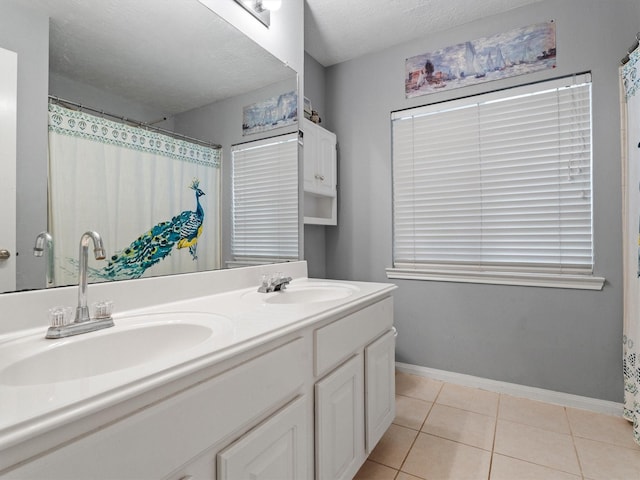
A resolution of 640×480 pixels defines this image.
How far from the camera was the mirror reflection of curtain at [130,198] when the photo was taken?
0.98 m

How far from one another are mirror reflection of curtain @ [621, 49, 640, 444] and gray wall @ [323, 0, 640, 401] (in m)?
0.08

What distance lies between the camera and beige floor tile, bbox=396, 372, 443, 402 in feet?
7.23

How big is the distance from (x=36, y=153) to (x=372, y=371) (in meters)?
1.41

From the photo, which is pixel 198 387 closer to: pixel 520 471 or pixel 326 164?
pixel 520 471

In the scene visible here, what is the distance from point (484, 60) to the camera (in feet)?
7.36

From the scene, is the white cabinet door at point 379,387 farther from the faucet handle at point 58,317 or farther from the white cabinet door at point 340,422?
the faucet handle at point 58,317

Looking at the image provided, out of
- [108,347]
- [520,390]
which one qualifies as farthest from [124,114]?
[520,390]

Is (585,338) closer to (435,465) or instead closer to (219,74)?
(435,465)

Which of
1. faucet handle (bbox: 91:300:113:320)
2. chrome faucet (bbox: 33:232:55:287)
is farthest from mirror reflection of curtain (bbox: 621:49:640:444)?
chrome faucet (bbox: 33:232:55:287)

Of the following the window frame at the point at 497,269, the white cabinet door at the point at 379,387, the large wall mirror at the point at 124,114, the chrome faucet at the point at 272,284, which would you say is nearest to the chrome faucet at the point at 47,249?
the large wall mirror at the point at 124,114

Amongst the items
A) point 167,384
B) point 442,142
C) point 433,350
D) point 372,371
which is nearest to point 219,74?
point 167,384

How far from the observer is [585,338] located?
200 cm

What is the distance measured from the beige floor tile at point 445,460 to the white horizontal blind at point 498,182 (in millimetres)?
1136

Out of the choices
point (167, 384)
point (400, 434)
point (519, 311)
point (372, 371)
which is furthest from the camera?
point (519, 311)
